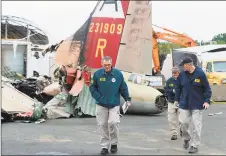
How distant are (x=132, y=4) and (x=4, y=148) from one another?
25.4 ft

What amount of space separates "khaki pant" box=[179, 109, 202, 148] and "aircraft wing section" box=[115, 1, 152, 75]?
702 cm

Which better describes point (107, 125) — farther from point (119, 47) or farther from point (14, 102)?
point (119, 47)

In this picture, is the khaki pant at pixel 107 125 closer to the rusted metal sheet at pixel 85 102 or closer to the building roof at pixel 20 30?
the rusted metal sheet at pixel 85 102

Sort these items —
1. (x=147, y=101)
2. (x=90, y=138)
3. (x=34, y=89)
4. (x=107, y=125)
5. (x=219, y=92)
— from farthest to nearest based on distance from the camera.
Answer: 1. (x=219, y=92)
2. (x=34, y=89)
3. (x=147, y=101)
4. (x=90, y=138)
5. (x=107, y=125)

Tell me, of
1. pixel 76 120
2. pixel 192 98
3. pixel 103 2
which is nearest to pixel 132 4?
pixel 103 2

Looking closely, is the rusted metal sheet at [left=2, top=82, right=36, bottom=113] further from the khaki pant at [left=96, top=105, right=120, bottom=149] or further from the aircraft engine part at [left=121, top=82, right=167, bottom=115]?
the khaki pant at [left=96, top=105, right=120, bottom=149]

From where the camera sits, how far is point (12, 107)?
12.6 metres

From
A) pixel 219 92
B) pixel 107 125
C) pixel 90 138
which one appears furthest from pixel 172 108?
pixel 219 92

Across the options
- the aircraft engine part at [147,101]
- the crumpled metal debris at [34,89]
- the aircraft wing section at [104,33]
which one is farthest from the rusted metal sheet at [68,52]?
the aircraft engine part at [147,101]

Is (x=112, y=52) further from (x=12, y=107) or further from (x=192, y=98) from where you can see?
(x=192, y=98)

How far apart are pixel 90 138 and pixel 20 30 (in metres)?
18.1

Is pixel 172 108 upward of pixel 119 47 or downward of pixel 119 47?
downward

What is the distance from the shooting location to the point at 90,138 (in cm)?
938

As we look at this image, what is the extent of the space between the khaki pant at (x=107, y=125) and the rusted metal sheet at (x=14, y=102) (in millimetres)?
5485
